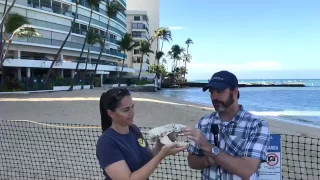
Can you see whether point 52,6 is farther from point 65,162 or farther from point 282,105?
point 65,162

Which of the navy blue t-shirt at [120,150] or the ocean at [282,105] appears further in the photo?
the ocean at [282,105]

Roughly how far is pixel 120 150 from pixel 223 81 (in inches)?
36.9

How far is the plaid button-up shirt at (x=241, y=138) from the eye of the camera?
252cm

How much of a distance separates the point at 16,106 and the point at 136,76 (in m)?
68.9

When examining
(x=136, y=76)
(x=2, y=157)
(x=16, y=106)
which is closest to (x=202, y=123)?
(x=2, y=157)

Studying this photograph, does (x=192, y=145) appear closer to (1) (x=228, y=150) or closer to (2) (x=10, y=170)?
(1) (x=228, y=150)

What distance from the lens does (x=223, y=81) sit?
2.66 m

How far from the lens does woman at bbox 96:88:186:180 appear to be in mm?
2537

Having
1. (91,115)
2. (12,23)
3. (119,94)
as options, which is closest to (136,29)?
(12,23)

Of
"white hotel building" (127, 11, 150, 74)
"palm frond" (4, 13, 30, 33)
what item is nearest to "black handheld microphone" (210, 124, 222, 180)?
"palm frond" (4, 13, 30, 33)

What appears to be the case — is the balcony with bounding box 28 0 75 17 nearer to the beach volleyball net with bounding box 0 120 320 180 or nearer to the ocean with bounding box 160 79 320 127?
the ocean with bounding box 160 79 320 127

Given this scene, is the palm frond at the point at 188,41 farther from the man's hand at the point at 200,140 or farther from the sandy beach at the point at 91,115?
the man's hand at the point at 200,140

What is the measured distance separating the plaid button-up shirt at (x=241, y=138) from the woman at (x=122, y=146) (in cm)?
35

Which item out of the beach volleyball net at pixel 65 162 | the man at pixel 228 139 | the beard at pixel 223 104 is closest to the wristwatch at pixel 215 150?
the man at pixel 228 139
